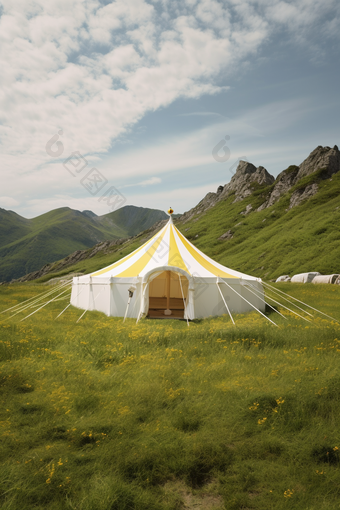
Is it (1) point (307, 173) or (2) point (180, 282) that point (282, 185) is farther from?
(2) point (180, 282)

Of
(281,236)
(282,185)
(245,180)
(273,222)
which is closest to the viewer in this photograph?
(281,236)

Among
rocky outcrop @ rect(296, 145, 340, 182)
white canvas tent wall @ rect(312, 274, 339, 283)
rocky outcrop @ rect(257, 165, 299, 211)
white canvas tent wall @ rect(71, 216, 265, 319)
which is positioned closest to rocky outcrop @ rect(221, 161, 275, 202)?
rocky outcrop @ rect(257, 165, 299, 211)

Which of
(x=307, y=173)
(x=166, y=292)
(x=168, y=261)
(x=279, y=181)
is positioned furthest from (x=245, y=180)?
(x=168, y=261)

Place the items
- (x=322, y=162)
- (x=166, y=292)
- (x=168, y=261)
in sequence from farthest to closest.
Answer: (x=322, y=162)
(x=166, y=292)
(x=168, y=261)

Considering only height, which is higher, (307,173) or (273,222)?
(307,173)

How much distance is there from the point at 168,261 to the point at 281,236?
3872 centimetres

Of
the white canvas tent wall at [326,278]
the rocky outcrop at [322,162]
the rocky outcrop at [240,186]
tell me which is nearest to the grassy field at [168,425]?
the white canvas tent wall at [326,278]

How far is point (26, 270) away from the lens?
6649 inches

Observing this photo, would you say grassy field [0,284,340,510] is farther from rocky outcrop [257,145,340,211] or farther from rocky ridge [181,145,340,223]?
rocky ridge [181,145,340,223]

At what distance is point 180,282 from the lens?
41.1 feet

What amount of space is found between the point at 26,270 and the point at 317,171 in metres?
150

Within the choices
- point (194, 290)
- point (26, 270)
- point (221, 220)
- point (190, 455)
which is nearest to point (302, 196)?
point (221, 220)

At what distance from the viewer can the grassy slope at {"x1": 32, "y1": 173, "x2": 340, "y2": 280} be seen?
3538cm

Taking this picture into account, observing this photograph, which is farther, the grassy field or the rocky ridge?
the rocky ridge
